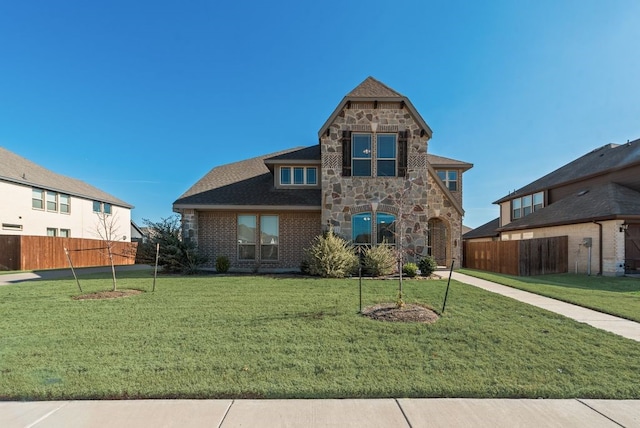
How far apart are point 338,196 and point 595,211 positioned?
12171 millimetres

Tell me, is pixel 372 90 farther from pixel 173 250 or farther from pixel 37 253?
pixel 37 253

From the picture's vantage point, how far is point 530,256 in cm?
1461

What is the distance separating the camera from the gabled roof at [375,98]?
1309cm

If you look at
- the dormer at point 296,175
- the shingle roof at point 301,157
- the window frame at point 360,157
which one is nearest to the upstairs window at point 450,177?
the window frame at point 360,157

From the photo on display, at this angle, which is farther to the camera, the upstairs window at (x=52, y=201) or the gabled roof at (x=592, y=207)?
the upstairs window at (x=52, y=201)

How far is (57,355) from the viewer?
4.25 m

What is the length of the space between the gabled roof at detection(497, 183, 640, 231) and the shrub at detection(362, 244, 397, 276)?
Result: 389 inches

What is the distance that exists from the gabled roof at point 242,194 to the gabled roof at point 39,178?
12133mm

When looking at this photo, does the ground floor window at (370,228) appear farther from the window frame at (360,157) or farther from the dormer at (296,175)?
the dormer at (296,175)

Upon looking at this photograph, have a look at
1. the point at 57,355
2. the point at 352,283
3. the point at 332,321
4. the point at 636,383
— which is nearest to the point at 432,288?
the point at 352,283

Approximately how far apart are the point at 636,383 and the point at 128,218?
114 ft

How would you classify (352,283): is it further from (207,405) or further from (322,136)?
(207,405)

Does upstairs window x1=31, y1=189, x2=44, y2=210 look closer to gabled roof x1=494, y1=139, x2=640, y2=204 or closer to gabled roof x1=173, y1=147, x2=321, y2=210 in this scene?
gabled roof x1=173, y1=147, x2=321, y2=210

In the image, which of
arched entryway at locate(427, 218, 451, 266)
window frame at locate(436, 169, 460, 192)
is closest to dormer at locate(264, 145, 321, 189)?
arched entryway at locate(427, 218, 451, 266)
